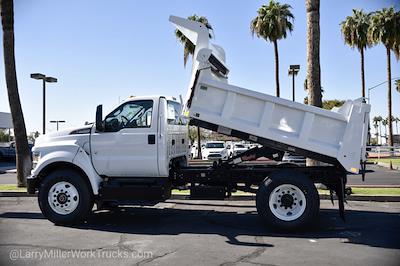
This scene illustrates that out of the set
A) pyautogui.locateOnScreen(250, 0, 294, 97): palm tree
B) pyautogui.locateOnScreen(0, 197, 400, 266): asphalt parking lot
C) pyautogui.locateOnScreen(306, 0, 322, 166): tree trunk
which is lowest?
pyautogui.locateOnScreen(0, 197, 400, 266): asphalt parking lot

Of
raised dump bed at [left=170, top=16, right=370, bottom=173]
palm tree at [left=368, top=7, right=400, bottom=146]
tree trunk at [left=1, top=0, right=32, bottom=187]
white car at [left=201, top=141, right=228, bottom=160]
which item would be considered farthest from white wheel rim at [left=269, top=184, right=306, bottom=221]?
palm tree at [left=368, top=7, right=400, bottom=146]

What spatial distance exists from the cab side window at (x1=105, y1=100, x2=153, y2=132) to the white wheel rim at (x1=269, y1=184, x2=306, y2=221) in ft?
9.01

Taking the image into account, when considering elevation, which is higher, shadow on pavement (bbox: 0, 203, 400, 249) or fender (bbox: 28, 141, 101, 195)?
fender (bbox: 28, 141, 101, 195)

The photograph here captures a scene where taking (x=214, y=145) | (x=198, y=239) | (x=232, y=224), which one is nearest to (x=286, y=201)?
(x=232, y=224)

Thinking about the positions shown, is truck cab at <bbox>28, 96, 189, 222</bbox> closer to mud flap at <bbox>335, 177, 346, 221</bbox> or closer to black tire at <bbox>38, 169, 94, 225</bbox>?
black tire at <bbox>38, 169, 94, 225</bbox>

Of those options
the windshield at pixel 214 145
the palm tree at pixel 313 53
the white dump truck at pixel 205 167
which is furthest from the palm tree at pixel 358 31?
the white dump truck at pixel 205 167

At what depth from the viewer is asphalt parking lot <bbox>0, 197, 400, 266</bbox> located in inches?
238

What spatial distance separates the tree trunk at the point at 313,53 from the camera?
12188 millimetres

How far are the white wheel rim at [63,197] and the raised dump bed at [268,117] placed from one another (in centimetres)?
274

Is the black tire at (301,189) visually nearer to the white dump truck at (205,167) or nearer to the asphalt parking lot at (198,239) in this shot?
the white dump truck at (205,167)

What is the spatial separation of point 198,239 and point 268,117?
8.22ft

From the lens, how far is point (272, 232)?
7.73 m

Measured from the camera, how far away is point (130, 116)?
339 inches

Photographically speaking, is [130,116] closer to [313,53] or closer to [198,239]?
[198,239]
